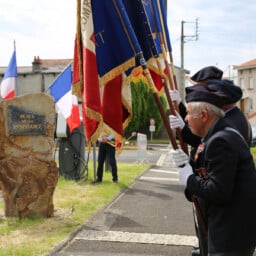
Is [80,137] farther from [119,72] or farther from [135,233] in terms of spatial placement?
[119,72]

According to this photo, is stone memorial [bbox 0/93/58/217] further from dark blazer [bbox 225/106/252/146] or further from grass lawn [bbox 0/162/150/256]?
dark blazer [bbox 225/106/252/146]

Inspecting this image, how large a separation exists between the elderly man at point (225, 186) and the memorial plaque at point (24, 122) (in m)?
4.47

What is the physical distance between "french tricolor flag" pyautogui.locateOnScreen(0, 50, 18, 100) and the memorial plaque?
20.2 ft

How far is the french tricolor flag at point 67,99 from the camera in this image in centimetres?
978

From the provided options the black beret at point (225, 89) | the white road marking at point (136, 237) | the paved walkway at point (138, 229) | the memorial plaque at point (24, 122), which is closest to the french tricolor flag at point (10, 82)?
the paved walkway at point (138, 229)

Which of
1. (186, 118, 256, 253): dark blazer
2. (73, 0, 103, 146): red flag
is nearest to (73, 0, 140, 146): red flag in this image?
A: (73, 0, 103, 146): red flag

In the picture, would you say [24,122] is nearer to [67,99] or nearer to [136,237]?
[136,237]

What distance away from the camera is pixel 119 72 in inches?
161

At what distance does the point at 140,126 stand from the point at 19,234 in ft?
96.4

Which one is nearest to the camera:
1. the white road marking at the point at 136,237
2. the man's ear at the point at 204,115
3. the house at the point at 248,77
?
the man's ear at the point at 204,115

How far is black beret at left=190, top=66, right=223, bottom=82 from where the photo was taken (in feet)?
13.5

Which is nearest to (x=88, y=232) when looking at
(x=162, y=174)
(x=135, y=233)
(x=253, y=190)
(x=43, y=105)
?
(x=135, y=233)

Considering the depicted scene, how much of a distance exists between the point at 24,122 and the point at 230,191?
15.7 ft

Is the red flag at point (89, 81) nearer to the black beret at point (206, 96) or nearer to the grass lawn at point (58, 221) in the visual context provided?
the black beret at point (206, 96)
